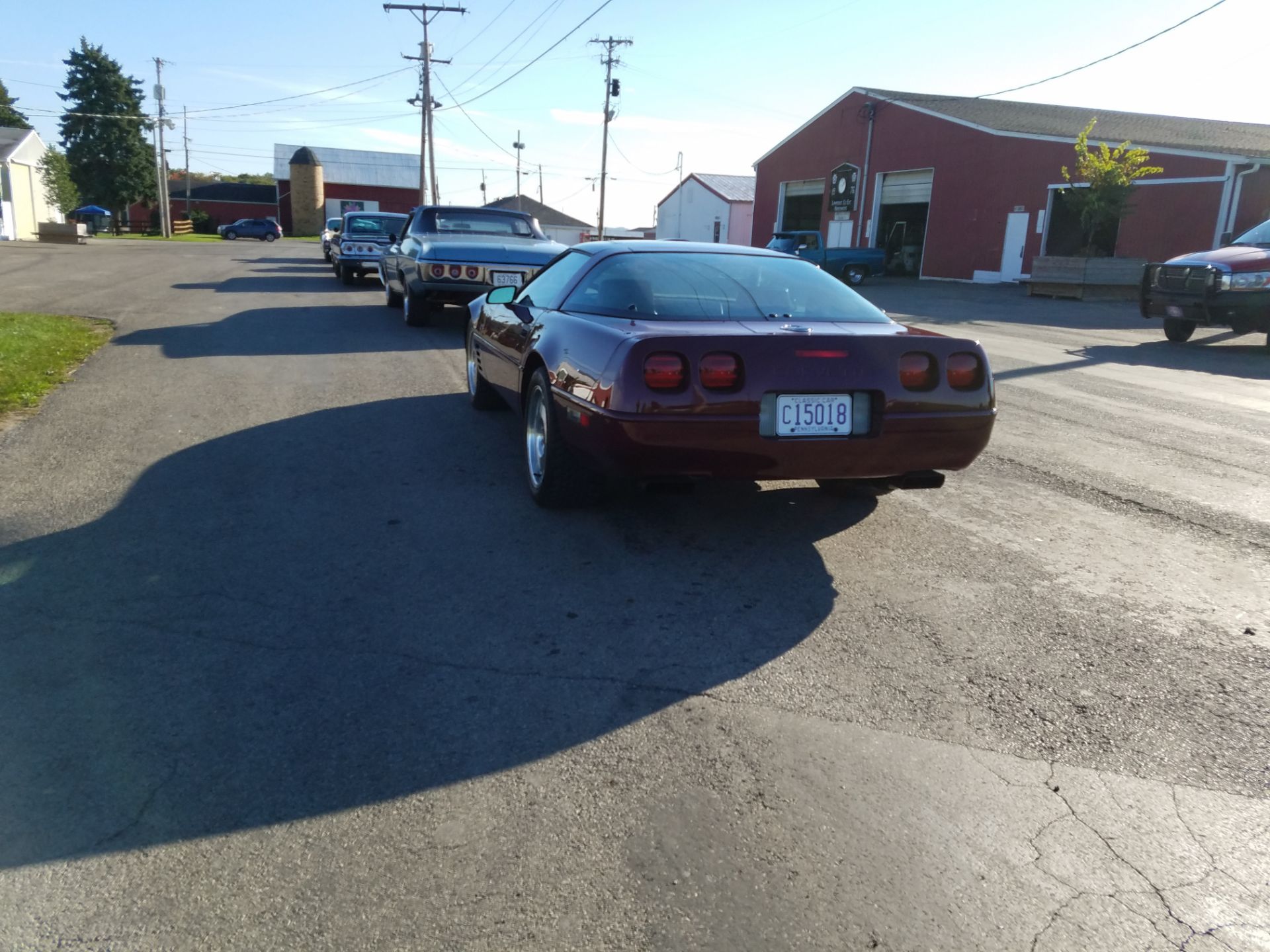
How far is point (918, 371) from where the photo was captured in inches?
161

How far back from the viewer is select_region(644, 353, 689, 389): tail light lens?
389 cm

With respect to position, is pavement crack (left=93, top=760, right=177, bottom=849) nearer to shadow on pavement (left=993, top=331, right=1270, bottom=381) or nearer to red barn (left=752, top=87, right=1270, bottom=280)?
shadow on pavement (left=993, top=331, right=1270, bottom=381)

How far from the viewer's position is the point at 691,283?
4754 mm

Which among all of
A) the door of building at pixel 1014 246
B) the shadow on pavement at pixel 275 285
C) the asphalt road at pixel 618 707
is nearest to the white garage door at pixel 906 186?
the door of building at pixel 1014 246

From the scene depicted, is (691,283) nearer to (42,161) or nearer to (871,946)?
(871,946)

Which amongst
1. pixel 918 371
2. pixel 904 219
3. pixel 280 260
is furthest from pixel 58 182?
pixel 918 371

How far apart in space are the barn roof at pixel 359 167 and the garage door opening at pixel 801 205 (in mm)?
43099

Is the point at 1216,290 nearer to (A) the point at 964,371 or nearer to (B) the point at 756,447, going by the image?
(A) the point at 964,371

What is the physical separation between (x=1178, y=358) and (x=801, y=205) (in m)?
32.0

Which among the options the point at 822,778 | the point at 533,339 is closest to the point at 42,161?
the point at 533,339

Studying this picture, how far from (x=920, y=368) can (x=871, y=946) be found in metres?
2.64

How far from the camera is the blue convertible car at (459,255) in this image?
10961 millimetres

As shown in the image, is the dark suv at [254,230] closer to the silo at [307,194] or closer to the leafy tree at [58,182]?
the leafy tree at [58,182]

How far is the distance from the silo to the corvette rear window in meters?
72.6
